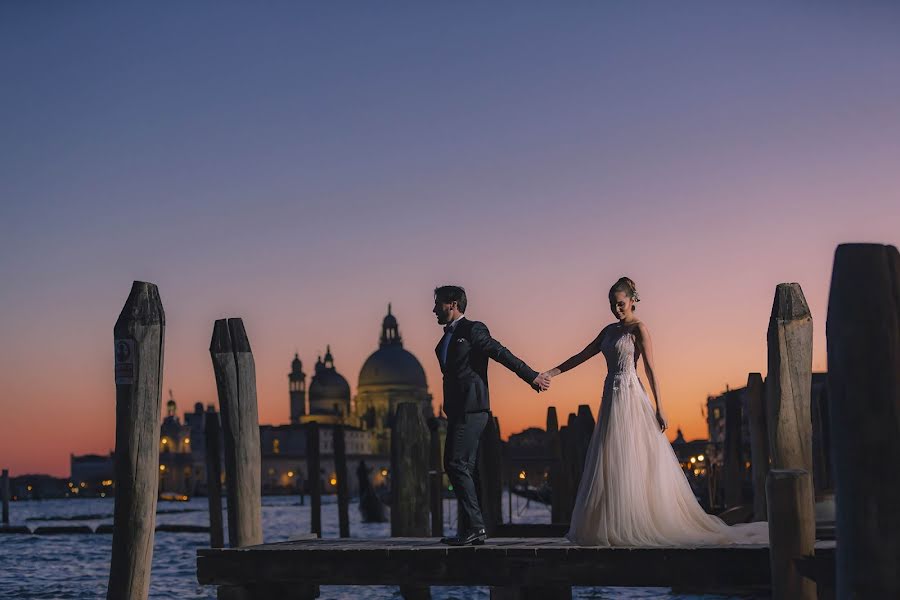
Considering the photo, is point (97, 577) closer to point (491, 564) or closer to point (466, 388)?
point (466, 388)

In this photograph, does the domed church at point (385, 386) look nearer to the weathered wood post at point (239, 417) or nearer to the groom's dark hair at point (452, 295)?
the weathered wood post at point (239, 417)

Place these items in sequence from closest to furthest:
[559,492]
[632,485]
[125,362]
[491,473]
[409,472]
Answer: [632,485] < [125,362] < [409,472] < [491,473] < [559,492]

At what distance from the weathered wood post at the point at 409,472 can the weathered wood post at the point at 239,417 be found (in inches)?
90.4

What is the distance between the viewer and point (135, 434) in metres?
7.26

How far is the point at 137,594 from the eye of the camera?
7.22m

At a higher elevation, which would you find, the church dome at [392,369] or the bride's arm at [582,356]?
the church dome at [392,369]

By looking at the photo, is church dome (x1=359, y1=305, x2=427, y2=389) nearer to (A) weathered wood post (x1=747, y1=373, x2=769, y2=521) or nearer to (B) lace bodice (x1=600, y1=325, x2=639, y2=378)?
(A) weathered wood post (x1=747, y1=373, x2=769, y2=521)

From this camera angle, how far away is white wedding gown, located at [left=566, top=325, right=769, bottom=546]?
6504mm

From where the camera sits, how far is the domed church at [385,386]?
144375 millimetres

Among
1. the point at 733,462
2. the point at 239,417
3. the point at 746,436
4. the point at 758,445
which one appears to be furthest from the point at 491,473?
the point at 746,436

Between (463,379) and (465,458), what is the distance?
0.44m

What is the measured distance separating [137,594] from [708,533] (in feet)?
10.9

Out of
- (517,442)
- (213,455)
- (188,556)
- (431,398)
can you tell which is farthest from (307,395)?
(213,455)

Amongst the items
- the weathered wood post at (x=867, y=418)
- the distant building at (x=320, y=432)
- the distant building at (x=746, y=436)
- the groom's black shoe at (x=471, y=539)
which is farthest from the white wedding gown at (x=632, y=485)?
the distant building at (x=320, y=432)
